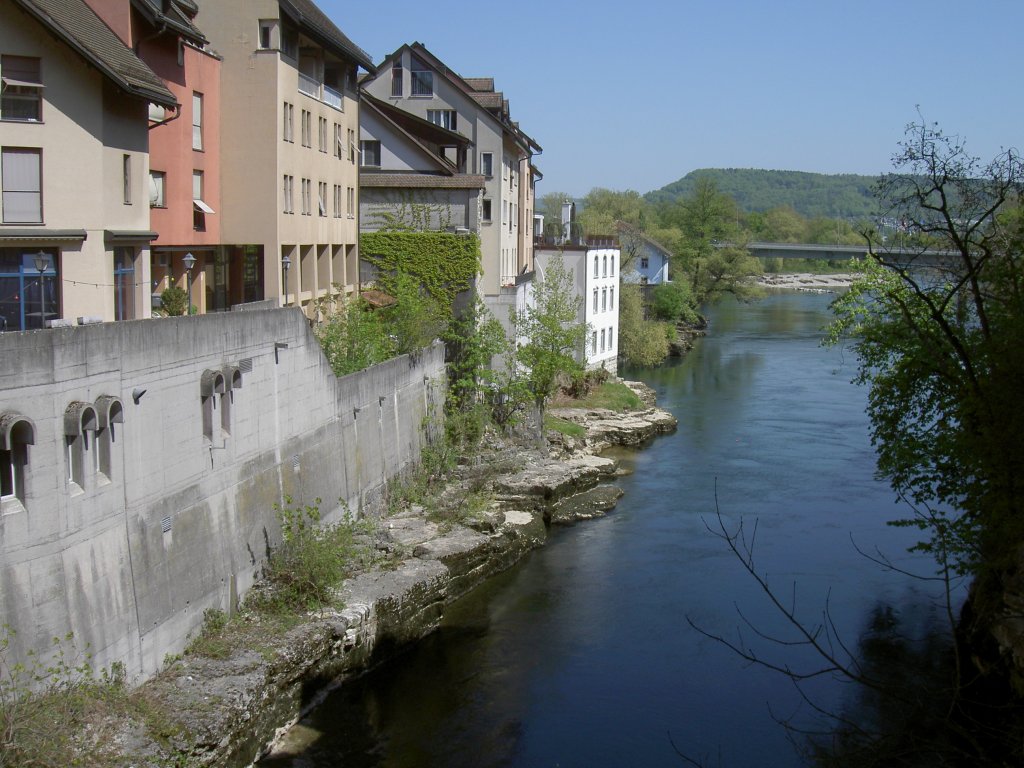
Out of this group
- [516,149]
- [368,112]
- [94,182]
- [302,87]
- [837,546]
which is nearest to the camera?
[94,182]

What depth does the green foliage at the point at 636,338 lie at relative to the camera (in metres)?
57.4

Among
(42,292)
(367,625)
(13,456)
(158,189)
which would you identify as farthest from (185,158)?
(13,456)

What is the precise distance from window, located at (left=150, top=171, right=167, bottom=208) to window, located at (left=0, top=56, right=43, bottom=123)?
4.91 metres

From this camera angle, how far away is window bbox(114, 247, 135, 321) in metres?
20.0

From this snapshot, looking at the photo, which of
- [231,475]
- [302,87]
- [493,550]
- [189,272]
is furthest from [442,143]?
[231,475]

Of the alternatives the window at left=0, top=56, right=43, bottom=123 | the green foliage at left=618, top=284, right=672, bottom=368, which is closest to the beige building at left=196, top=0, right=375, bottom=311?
the window at left=0, top=56, right=43, bottom=123

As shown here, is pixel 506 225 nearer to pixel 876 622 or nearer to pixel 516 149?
pixel 516 149

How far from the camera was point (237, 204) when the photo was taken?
88.7 ft

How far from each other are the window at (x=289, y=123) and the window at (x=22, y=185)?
33.1 ft

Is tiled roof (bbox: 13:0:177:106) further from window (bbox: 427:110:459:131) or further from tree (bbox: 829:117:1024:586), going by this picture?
window (bbox: 427:110:459:131)

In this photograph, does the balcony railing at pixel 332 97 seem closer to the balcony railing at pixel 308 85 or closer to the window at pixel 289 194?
the balcony railing at pixel 308 85

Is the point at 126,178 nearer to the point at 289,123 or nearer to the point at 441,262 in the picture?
the point at 289,123

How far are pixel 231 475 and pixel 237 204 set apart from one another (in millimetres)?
11398

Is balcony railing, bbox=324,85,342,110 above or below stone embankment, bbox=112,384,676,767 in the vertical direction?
above
